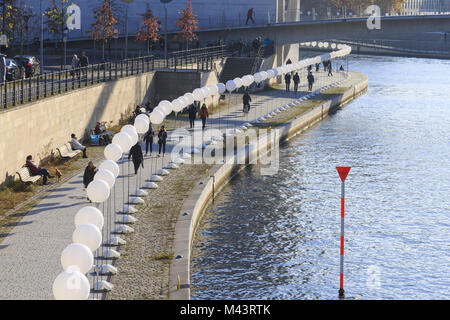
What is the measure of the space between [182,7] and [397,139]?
3911 centimetres

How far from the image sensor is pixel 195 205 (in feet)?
96.8

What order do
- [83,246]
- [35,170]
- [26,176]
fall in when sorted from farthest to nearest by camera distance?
[35,170] < [26,176] < [83,246]

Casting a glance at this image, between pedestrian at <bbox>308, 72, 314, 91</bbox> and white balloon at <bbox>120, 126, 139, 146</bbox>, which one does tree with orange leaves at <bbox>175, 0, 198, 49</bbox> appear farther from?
white balloon at <bbox>120, 126, 139, 146</bbox>

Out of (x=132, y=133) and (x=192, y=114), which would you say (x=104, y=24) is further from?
(x=132, y=133)

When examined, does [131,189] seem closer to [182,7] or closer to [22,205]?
[22,205]

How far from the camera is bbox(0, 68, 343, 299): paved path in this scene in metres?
21.4

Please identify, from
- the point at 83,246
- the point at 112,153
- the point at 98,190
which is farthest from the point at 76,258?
the point at 112,153

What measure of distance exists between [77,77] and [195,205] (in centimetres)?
1680

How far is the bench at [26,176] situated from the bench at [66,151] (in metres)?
4.16

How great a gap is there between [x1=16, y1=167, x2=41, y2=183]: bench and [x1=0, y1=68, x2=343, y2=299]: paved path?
0.91 metres

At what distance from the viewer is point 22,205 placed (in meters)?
28.9

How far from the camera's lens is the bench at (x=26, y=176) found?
1214 inches

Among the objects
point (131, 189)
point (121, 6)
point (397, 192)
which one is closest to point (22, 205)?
point (131, 189)

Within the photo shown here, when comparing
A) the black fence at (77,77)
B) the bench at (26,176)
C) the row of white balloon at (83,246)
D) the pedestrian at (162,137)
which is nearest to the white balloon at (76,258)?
the row of white balloon at (83,246)
